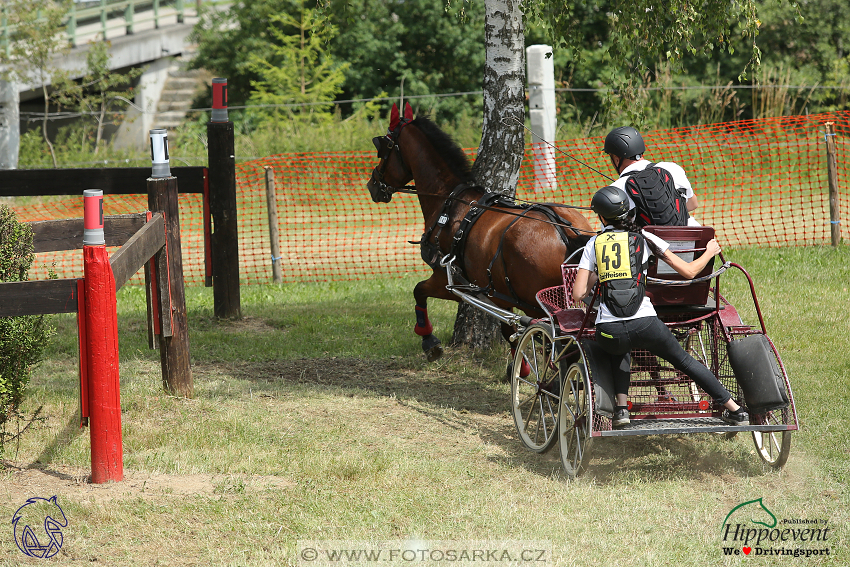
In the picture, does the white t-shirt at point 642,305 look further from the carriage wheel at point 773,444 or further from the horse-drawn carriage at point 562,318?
the carriage wheel at point 773,444

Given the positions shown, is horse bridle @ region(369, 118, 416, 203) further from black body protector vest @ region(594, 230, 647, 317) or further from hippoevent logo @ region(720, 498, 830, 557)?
hippoevent logo @ region(720, 498, 830, 557)

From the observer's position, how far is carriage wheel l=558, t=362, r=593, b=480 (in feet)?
14.9

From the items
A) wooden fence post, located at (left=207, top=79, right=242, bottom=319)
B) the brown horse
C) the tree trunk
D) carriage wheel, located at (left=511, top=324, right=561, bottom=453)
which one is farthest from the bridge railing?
carriage wheel, located at (left=511, top=324, right=561, bottom=453)

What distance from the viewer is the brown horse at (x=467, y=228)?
573 centimetres

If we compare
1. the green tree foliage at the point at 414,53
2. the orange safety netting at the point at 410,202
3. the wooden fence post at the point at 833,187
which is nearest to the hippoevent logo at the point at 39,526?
the orange safety netting at the point at 410,202

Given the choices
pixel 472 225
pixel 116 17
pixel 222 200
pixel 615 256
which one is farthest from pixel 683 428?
pixel 116 17

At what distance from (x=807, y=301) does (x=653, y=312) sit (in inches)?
188

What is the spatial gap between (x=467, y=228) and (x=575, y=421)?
2.09 m

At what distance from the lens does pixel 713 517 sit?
13.8 ft

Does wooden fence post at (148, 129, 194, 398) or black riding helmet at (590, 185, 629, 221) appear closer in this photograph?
black riding helmet at (590, 185, 629, 221)

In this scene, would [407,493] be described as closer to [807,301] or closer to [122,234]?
[122,234]

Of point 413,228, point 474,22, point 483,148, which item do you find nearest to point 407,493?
point 483,148

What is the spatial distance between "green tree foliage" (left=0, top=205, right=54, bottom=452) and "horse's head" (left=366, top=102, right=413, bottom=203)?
3.09 metres

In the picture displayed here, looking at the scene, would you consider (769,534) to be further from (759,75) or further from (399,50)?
(399,50)
